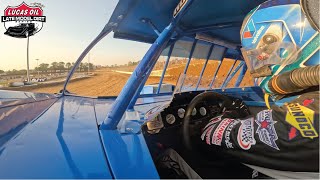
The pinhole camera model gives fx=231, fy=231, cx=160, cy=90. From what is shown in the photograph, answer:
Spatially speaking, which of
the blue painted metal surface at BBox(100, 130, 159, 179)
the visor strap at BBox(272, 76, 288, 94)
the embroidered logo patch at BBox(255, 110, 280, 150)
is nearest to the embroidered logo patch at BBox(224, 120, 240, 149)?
the embroidered logo patch at BBox(255, 110, 280, 150)

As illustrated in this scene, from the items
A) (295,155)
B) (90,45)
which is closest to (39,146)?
(295,155)

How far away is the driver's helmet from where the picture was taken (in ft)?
3.08

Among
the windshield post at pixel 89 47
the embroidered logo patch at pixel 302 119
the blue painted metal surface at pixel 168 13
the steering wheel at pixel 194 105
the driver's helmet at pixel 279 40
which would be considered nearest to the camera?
the embroidered logo patch at pixel 302 119

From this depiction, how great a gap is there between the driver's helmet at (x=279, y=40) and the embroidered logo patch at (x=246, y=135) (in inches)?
6.4

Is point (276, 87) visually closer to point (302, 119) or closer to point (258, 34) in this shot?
point (302, 119)

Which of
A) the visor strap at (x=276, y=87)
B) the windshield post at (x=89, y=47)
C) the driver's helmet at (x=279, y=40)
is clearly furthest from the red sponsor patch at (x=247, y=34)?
the windshield post at (x=89, y=47)

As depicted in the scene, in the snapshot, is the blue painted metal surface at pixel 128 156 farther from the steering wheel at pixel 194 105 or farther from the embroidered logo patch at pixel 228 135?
the embroidered logo patch at pixel 228 135

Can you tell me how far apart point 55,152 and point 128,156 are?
33 cm

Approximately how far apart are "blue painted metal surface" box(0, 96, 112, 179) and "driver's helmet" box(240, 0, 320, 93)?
79cm

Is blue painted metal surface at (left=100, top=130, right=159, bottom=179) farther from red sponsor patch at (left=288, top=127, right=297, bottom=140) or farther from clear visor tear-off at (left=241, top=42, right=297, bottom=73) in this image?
clear visor tear-off at (left=241, top=42, right=297, bottom=73)

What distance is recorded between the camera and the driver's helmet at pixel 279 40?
3.08ft

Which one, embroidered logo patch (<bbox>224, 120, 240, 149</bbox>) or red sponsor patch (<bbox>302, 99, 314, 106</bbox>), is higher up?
red sponsor patch (<bbox>302, 99, 314, 106</bbox>)

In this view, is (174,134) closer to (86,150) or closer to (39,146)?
(86,150)

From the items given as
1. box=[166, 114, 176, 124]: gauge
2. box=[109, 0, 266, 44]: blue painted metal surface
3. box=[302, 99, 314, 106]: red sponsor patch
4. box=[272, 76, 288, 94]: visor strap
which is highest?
box=[109, 0, 266, 44]: blue painted metal surface
